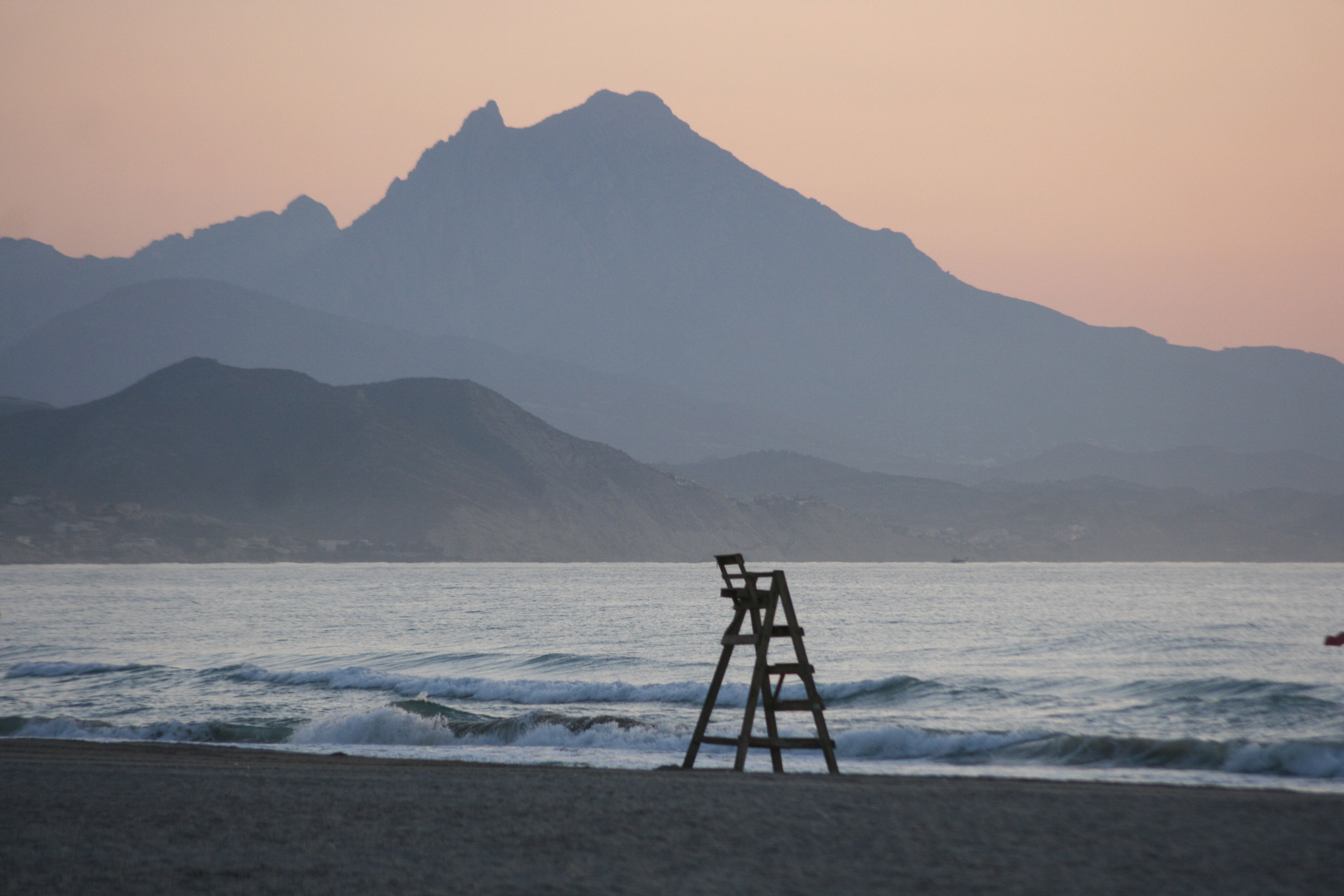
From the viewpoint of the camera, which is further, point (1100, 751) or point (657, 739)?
point (657, 739)

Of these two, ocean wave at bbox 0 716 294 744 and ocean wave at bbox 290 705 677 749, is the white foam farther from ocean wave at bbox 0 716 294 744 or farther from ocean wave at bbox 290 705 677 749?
ocean wave at bbox 0 716 294 744

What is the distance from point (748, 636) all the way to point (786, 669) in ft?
2.39

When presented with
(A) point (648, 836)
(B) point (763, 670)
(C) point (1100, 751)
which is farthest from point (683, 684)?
(A) point (648, 836)

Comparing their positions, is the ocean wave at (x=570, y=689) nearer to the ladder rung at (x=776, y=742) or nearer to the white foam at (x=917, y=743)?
the white foam at (x=917, y=743)

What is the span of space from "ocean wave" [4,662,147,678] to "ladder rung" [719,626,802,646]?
28014mm

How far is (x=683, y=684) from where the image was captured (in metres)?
32.9

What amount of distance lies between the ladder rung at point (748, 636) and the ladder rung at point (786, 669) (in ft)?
1.27

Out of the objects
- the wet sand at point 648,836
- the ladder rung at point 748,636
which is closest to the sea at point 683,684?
the ladder rung at point 748,636

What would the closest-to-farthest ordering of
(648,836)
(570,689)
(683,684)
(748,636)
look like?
(648,836) → (748,636) → (683,684) → (570,689)

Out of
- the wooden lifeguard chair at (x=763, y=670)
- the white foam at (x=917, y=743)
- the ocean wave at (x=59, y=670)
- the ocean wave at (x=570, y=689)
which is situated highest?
the wooden lifeguard chair at (x=763, y=670)

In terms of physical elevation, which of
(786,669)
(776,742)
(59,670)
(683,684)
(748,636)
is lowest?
(683,684)

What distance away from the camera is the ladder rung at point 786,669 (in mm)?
16016

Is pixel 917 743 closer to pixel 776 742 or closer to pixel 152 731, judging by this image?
pixel 776 742

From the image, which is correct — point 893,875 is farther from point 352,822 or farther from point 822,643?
point 822,643
